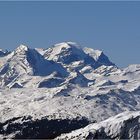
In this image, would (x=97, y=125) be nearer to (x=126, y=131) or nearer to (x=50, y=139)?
(x=126, y=131)

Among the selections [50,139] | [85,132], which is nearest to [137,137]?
[85,132]

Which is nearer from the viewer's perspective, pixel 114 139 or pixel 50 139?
pixel 114 139

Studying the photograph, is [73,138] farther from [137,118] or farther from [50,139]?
[50,139]

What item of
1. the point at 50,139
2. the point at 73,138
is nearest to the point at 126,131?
the point at 73,138

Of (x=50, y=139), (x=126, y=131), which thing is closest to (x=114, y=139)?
(x=126, y=131)

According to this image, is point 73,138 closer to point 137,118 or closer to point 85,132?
point 85,132

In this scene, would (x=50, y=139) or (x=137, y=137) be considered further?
(x=50, y=139)
